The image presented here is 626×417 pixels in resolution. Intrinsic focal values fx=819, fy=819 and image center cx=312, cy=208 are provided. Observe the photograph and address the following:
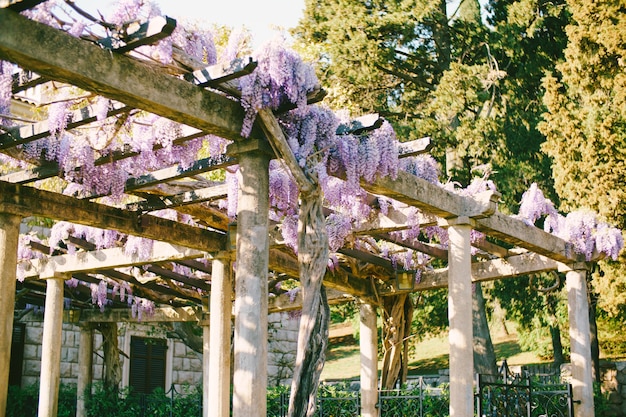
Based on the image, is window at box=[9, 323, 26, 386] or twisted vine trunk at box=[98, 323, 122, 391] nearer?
twisted vine trunk at box=[98, 323, 122, 391]

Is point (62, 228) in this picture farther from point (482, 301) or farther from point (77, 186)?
point (482, 301)

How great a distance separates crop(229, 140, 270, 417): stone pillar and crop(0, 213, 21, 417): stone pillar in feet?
6.87

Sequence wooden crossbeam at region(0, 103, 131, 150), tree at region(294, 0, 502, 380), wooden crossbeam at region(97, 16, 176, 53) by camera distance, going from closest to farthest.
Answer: wooden crossbeam at region(97, 16, 176, 53)
wooden crossbeam at region(0, 103, 131, 150)
tree at region(294, 0, 502, 380)

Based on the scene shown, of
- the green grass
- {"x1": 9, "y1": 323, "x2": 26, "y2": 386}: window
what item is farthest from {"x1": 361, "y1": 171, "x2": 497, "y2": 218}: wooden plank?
the green grass

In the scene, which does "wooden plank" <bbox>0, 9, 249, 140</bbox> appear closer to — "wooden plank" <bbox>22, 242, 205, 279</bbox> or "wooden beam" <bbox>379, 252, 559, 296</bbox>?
"wooden plank" <bbox>22, 242, 205, 279</bbox>

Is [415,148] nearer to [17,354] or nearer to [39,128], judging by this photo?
[39,128]

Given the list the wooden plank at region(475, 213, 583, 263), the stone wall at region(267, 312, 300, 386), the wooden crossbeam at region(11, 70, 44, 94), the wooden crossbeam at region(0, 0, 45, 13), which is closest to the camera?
the wooden crossbeam at region(0, 0, 45, 13)

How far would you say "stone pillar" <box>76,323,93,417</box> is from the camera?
1247cm

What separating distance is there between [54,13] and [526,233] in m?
5.38

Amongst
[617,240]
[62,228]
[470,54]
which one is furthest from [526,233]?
[470,54]

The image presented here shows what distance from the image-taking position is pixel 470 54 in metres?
14.3

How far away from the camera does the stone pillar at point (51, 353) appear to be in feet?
29.9

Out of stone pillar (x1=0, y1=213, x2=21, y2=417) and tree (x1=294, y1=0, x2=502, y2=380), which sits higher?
tree (x1=294, y1=0, x2=502, y2=380)

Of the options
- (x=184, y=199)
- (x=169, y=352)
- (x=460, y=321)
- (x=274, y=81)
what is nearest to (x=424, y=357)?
(x=169, y=352)
